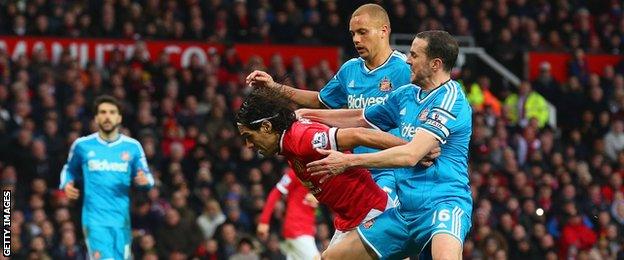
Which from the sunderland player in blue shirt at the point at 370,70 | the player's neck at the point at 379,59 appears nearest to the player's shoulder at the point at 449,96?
the sunderland player in blue shirt at the point at 370,70

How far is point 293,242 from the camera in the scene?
50.7 feet

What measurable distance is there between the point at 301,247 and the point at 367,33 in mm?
5632

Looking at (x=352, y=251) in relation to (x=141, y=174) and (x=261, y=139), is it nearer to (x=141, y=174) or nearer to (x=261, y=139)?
(x=261, y=139)

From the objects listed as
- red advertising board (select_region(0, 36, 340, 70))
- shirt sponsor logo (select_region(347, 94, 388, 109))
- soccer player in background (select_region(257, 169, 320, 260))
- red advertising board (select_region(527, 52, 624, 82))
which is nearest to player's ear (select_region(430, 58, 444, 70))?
shirt sponsor logo (select_region(347, 94, 388, 109))

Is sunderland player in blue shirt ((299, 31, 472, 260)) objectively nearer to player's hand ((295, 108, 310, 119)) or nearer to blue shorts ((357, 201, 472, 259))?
blue shorts ((357, 201, 472, 259))

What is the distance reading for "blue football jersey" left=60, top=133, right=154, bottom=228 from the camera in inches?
516

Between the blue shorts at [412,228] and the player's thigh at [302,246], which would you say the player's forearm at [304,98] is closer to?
the blue shorts at [412,228]

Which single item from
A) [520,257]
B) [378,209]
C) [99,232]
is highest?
[378,209]

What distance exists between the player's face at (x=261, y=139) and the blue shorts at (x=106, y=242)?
467 centimetres

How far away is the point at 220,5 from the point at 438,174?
45.8 feet

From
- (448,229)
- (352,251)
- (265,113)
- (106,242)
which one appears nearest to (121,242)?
(106,242)

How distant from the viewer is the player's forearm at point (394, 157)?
8.27 meters

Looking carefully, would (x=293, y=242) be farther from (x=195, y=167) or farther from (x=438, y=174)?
(x=438, y=174)

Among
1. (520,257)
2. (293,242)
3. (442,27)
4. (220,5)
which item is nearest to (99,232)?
(293,242)
